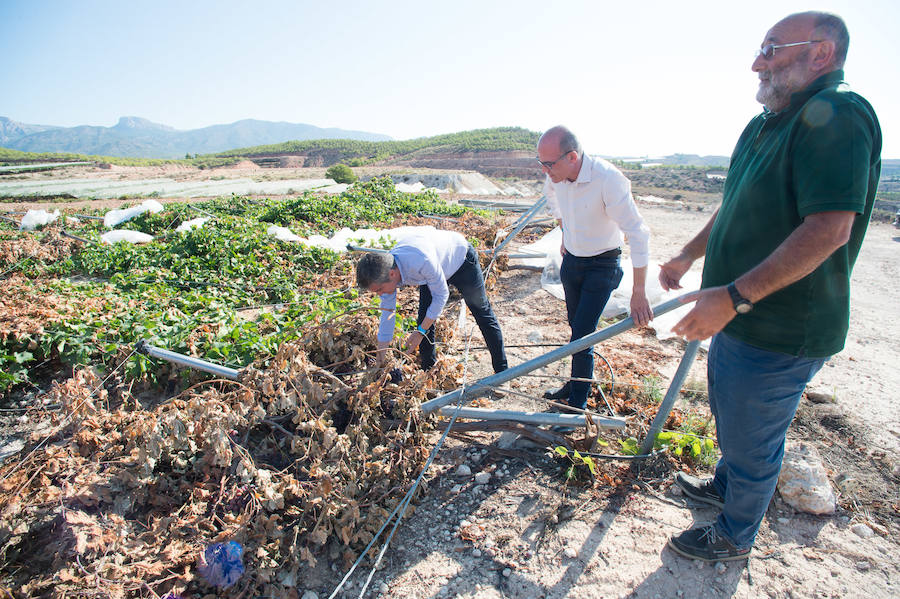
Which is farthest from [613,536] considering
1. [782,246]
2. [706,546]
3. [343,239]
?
[343,239]

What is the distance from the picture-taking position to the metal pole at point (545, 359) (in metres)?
2.29

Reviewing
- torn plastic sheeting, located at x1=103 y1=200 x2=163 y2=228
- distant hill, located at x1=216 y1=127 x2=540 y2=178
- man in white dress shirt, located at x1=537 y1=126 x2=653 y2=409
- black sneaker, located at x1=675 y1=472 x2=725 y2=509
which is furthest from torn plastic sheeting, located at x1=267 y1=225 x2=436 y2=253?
distant hill, located at x1=216 y1=127 x2=540 y2=178

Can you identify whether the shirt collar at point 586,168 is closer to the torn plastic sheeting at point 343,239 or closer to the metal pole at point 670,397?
the metal pole at point 670,397

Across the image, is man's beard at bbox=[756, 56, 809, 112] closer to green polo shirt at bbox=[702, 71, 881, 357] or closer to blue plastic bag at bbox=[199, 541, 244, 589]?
green polo shirt at bbox=[702, 71, 881, 357]

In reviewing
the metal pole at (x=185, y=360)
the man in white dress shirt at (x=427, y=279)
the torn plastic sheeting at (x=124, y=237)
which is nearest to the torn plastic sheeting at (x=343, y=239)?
the torn plastic sheeting at (x=124, y=237)

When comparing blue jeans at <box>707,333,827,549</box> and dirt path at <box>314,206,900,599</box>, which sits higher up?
blue jeans at <box>707,333,827,549</box>

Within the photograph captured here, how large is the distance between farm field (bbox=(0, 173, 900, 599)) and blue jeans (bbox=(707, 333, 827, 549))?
38 centimetres

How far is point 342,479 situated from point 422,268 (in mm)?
1405

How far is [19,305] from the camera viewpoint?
429 centimetres

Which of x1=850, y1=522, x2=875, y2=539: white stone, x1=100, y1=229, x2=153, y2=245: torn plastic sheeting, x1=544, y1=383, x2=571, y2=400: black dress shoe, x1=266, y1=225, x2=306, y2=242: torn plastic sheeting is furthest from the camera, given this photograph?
x1=100, y1=229, x2=153, y2=245: torn plastic sheeting

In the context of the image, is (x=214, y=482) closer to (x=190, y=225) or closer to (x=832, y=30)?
(x=832, y=30)

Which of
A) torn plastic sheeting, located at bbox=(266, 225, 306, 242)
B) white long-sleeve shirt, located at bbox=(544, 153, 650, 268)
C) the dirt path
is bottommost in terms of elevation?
the dirt path

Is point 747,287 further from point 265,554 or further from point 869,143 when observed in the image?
point 265,554

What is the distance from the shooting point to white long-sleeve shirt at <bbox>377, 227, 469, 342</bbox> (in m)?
2.97
